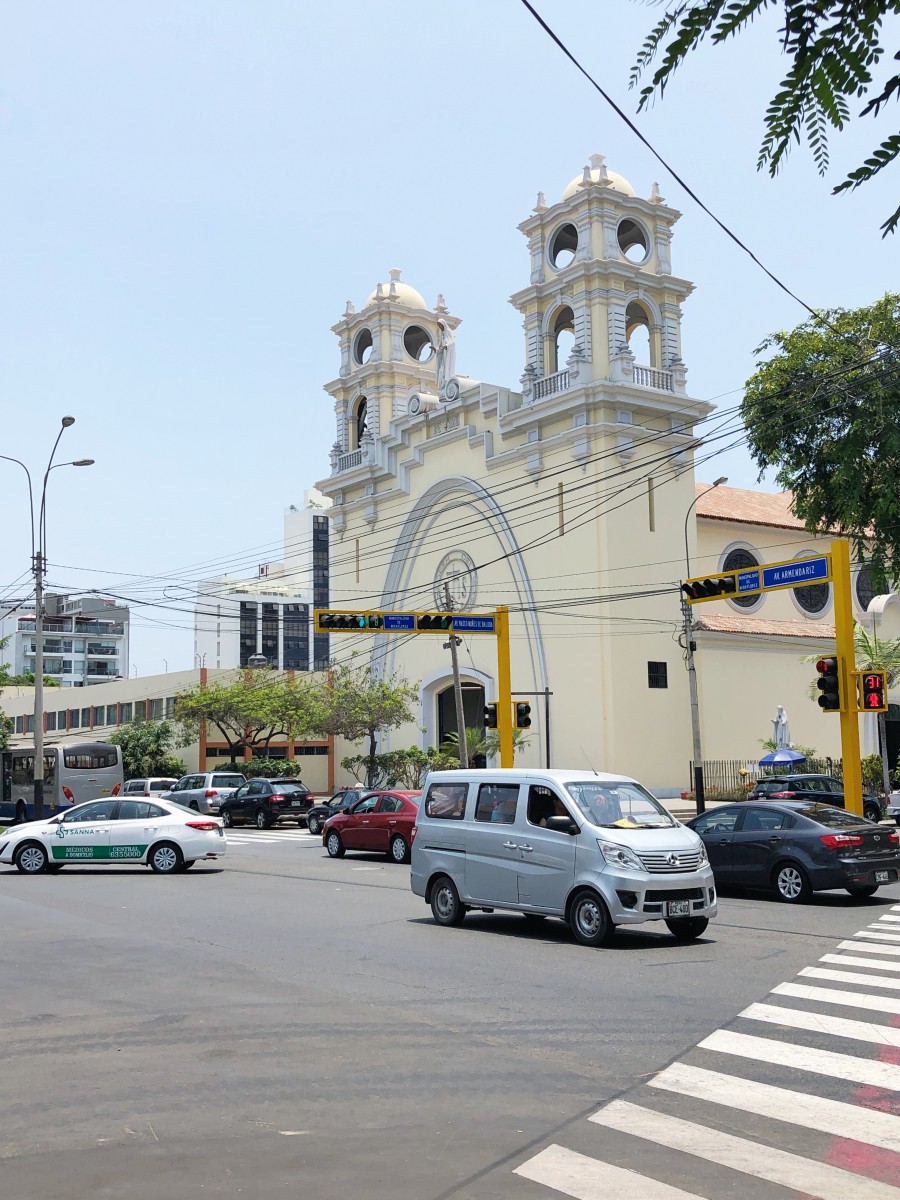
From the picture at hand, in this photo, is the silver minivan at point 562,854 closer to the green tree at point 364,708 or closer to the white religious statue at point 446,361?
the green tree at point 364,708

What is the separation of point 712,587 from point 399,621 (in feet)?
29.2

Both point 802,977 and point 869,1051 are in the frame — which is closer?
point 869,1051

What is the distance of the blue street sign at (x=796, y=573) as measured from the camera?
22.9 meters

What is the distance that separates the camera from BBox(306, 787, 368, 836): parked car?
112 ft

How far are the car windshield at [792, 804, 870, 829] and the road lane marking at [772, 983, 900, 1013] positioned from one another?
698 centimetres

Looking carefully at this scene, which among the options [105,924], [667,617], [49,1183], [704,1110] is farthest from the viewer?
[667,617]

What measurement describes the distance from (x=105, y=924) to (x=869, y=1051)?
10197mm

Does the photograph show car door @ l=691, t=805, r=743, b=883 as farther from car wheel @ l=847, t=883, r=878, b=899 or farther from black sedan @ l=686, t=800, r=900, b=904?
car wheel @ l=847, t=883, r=878, b=899

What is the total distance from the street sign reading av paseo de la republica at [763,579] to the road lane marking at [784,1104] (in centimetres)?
1624

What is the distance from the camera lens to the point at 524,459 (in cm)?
4634

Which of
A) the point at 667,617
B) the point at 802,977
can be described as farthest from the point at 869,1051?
the point at 667,617

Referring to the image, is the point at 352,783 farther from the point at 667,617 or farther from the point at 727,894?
the point at 727,894

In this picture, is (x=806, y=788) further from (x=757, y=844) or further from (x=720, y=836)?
(x=757, y=844)

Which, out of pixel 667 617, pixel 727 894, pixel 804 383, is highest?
pixel 804 383
